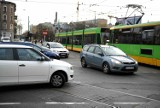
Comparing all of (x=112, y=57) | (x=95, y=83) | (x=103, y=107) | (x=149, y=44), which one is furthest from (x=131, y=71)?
(x=103, y=107)

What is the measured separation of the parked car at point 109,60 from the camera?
49.6 feet

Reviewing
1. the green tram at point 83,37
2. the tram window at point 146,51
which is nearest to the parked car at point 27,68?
the tram window at point 146,51

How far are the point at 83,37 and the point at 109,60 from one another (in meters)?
22.1

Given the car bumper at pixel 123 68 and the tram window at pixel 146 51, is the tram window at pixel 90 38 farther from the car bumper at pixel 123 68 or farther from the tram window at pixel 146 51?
the car bumper at pixel 123 68

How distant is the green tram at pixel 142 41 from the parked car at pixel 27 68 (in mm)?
10125

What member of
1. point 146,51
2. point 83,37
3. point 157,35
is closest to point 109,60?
point 157,35

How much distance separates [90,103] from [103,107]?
1.75ft

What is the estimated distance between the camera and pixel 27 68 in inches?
389

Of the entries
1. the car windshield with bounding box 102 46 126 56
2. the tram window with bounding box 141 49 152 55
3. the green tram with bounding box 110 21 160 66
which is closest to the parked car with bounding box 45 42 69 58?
the green tram with bounding box 110 21 160 66

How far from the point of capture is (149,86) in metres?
11.7

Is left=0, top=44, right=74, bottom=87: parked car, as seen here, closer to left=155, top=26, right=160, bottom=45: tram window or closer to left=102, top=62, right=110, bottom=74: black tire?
left=102, top=62, right=110, bottom=74: black tire

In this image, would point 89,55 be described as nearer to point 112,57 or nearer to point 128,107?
point 112,57

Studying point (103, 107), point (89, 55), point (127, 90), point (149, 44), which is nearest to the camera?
point (103, 107)

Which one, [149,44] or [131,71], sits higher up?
[149,44]
